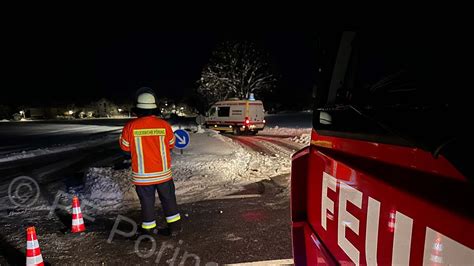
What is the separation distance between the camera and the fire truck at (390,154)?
2.64 ft

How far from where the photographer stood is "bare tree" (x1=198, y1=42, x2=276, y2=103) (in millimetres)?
33969

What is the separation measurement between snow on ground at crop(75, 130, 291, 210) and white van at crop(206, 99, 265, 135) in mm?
8146

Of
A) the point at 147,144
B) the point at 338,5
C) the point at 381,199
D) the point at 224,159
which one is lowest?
the point at 224,159

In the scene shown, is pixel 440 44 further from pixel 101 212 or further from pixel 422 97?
pixel 101 212

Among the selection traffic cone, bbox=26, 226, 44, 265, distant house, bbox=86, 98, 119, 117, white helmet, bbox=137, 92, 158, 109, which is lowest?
distant house, bbox=86, 98, 119, 117

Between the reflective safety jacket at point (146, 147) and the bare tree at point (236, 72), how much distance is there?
1181 inches

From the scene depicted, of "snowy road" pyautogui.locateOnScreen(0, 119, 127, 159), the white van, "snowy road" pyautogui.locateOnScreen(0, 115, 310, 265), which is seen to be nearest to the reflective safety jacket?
"snowy road" pyautogui.locateOnScreen(0, 115, 310, 265)

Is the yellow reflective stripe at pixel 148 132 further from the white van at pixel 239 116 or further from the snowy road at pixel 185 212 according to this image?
the white van at pixel 239 116

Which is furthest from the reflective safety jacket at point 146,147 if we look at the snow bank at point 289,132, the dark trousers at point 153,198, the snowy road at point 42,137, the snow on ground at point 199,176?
the snow bank at point 289,132

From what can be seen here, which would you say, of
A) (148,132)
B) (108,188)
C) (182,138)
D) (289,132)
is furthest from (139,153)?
(289,132)

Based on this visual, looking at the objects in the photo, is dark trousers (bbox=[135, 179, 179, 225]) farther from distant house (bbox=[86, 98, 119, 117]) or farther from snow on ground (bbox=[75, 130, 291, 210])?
distant house (bbox=[86, 98, 119, 117])

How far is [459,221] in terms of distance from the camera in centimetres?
75

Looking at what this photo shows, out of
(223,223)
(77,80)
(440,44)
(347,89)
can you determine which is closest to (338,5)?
(347,89)

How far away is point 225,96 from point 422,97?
35644mm
